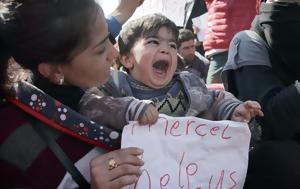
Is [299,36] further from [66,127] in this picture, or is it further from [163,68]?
[66,127]

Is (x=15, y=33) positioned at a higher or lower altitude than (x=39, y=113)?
higher

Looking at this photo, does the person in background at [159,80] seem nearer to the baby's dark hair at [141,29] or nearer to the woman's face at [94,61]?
the baby's dark hair at [141,29]

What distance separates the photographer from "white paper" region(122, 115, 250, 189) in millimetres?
1508

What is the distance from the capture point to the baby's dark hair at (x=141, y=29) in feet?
6.17

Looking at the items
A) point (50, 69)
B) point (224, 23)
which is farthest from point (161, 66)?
point (224, 23)

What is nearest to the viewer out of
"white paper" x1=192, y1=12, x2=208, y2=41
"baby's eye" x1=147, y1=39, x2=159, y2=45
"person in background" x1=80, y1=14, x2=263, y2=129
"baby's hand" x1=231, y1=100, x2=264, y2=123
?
"baby's hand" x1=231, y1=100, x2=264, y2=123

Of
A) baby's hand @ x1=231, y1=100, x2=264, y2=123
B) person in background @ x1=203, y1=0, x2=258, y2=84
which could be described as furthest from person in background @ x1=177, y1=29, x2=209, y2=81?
baby's hand @ x1=231, y1=100, x2=264, y2=123

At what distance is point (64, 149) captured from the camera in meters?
1.42

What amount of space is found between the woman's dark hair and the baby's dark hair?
456mm

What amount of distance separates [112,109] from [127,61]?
44cm

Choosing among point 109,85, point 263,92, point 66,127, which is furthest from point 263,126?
point 66,127

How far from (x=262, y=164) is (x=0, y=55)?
99cm

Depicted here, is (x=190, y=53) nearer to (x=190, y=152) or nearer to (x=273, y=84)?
(x=273, y=84)

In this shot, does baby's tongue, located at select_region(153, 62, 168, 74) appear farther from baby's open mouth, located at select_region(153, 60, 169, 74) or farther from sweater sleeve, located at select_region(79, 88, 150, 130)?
sweater sleeve, located at select_region(79, 88, 150, 130)
